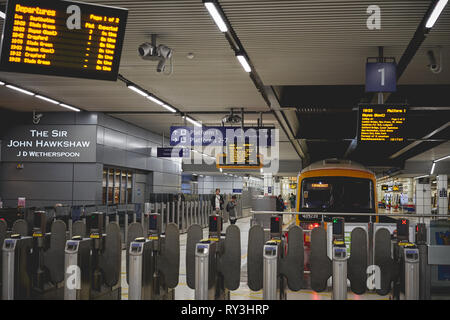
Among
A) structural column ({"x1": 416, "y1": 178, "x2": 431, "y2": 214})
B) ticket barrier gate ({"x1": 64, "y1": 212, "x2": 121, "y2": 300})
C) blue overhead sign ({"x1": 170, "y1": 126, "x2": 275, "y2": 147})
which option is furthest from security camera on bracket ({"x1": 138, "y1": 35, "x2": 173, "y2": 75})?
structural column ({"x1": 416, "y1": 178, "x2": 431, "y2": 214})

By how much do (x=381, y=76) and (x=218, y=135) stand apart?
21.2 feet

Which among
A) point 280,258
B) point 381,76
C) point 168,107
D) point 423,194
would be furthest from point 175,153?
point 423,194

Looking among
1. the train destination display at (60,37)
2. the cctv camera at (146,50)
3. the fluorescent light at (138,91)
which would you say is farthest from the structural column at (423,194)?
the train destination display at (60,37)

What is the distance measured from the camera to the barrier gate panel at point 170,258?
22.4ft

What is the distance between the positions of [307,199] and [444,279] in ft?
21.3

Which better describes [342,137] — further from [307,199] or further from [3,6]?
[3,6]

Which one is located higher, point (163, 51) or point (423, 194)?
point (163, 51)

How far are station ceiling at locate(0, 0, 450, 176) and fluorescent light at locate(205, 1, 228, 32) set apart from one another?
0.45ft

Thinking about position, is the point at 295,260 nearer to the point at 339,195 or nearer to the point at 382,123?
the point at 382,123

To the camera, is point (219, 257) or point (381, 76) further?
point (381, 76)

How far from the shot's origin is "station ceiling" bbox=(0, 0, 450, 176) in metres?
6.58

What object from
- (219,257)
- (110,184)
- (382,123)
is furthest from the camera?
(110,184)

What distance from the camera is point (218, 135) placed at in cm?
1365
